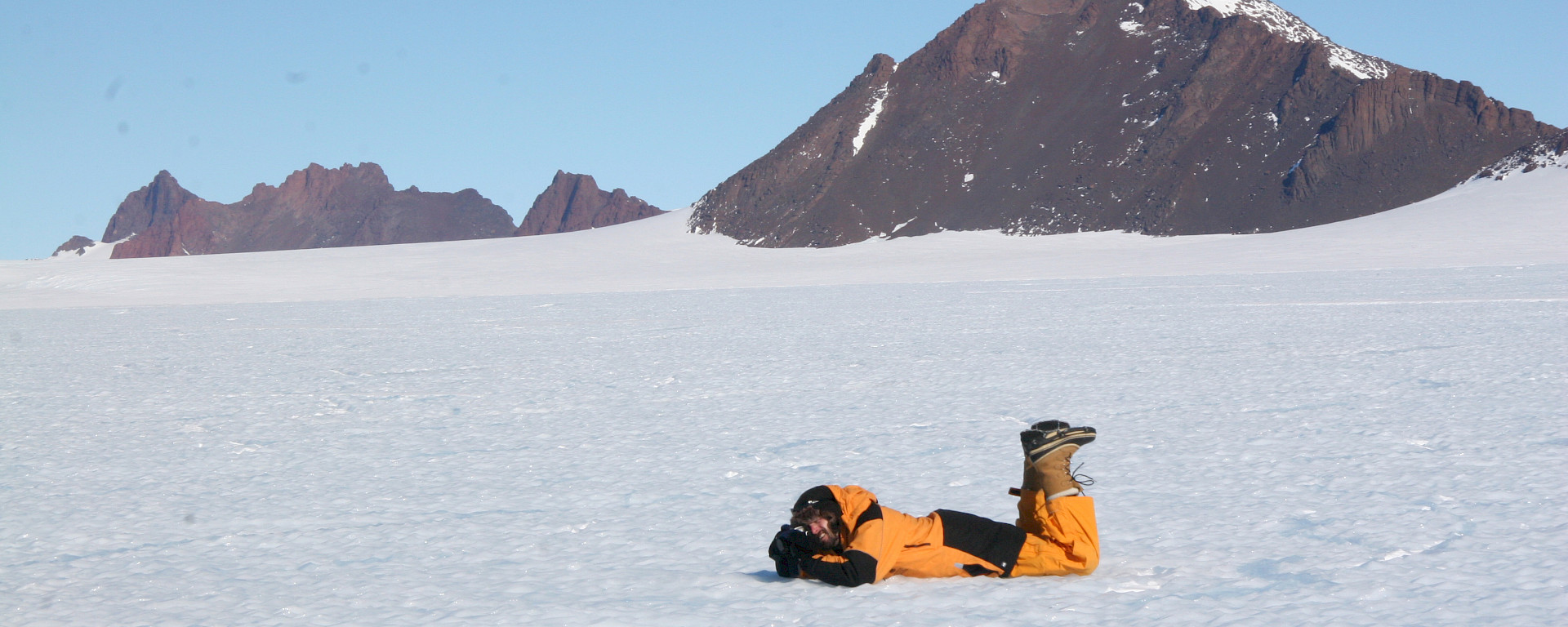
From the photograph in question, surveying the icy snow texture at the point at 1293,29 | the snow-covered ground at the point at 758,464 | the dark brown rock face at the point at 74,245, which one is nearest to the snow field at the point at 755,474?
the snow-covered ground at the point at 758,464

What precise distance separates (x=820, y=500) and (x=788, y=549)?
0.57 ft

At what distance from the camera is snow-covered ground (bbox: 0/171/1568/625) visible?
10.9ft

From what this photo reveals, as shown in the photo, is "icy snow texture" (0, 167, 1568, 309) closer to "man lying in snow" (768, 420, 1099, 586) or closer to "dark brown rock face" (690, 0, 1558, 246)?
"dark brown rock face" (690, 0, 1558, 246)

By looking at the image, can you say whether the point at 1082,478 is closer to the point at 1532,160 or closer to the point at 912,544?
the point at 912,544

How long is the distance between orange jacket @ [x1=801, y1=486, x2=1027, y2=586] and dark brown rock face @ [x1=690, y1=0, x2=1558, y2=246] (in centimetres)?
5457

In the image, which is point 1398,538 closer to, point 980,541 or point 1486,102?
point 980,541

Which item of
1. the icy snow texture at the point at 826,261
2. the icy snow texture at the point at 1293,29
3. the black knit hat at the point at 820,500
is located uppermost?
the icy snow texture at the point at 1293,29

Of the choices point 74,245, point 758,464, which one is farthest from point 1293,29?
point 74,245

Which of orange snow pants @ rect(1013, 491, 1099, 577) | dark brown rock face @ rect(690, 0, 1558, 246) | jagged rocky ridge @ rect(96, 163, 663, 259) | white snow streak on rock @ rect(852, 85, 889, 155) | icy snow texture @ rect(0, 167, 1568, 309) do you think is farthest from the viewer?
jagged rocky ridge @ rect(96, 163, 663, 259)

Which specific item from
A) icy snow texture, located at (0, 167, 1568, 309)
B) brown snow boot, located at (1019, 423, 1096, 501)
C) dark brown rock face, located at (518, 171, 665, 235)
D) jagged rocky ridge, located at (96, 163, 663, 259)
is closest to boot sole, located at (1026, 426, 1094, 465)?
brown snow boot, located at (1019, 423, 1096, 501)

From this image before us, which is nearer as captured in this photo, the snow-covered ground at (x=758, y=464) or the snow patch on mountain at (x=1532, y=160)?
the snow-covered ground at (x=758, y=464)

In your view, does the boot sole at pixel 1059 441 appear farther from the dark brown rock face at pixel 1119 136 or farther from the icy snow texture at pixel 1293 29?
the icy snow texture at pixel 1293 29

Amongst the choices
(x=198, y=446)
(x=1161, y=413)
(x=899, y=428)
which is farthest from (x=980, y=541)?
(x=198, y=446)

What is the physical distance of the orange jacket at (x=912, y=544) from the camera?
133 inches
